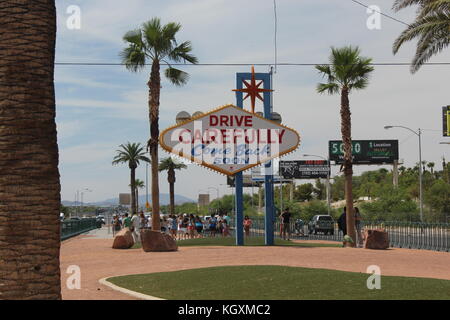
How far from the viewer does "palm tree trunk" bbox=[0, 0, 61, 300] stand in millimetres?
5945

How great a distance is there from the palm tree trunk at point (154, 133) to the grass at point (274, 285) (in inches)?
569

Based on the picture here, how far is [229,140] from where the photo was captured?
27.7 m

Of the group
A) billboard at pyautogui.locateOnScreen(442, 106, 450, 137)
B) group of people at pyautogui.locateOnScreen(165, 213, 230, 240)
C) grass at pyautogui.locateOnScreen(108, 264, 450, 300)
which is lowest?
group of people at pyautogui.locateOnScreen(165, 213, 230, 240)

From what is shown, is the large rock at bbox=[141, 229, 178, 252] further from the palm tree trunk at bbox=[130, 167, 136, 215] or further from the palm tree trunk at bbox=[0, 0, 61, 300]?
the palm tree trunk at bbox=[130, 167, 136, 215]

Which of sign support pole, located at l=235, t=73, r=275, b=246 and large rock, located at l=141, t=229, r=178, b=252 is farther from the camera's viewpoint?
sign support pole, located at l=235, t=73, r=275, b=246

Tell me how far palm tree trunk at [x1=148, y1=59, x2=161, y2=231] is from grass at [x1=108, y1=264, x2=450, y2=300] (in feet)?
47.4

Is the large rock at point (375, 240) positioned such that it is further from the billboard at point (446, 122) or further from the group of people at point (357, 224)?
the billboard at point (446, 122)

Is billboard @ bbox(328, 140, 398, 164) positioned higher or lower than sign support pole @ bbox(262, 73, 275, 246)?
higher

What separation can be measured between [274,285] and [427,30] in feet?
39.2

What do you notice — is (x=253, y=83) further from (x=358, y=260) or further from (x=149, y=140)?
(x=358, y=260)

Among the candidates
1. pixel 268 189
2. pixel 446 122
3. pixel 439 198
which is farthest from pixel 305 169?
pixel 268 189

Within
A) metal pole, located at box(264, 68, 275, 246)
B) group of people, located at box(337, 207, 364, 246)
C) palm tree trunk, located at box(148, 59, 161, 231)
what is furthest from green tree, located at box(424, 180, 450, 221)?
palm tree trunk, located at box(148, 59, 161, 231)

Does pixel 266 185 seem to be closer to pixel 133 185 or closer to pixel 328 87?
pixel 328 87
